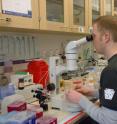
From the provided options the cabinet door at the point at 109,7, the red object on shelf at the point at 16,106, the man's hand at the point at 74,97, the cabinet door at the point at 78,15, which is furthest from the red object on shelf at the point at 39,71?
the cabinet door at the point at 109,7

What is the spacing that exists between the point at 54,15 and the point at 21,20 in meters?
0.51

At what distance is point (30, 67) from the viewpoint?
7.09 feet

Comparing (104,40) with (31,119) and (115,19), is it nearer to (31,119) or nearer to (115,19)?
(115,19)

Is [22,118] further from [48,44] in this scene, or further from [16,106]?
[48,44]

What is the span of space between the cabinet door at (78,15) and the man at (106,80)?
0.85 meters

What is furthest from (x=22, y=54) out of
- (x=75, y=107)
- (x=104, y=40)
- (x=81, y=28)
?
(x=104, y=40)

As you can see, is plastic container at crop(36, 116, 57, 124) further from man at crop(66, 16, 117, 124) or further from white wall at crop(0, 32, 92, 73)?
white wall at crop(0, 32, 92, 73)

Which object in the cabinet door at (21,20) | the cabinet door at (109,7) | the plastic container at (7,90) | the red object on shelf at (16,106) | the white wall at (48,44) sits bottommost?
the red object on shelf at (16,106)

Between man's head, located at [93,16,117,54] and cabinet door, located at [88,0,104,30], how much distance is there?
1.21m

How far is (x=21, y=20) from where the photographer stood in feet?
5.19

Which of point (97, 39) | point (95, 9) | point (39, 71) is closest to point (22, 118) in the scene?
point (97, 39)

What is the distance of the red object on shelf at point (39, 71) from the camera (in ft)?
6.82

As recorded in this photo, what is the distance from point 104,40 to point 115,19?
0.13 m

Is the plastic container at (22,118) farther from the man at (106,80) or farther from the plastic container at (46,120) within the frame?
the man at (106,80)
